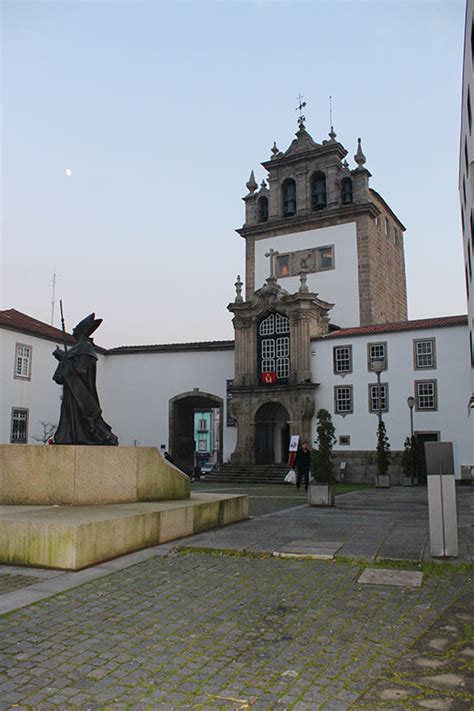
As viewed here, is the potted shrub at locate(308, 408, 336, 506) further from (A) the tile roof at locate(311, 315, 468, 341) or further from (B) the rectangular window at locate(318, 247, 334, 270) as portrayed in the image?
(B) the rectangular window at locate(318, 247, 334, 270)

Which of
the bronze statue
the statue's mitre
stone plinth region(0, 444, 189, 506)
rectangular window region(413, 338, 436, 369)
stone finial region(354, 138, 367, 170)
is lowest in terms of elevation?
stone plinth region(0, 444, 189, 506)

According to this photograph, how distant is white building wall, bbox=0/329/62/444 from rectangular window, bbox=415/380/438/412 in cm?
2091

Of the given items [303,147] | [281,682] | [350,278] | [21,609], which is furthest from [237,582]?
[303,147]

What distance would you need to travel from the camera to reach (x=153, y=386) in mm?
39781

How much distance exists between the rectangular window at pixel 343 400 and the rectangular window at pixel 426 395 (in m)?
3.64

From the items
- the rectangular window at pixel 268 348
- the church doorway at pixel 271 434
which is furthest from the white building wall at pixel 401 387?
the church doorway at pixel 271 434

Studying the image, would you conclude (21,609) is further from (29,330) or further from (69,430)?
(29,330)

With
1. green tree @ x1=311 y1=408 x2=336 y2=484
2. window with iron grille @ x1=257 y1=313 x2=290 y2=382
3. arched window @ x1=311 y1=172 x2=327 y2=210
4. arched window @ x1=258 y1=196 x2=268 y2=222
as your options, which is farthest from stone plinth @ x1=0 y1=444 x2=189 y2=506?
arched window @ x1=258 y1=196 x2=268 y2=222

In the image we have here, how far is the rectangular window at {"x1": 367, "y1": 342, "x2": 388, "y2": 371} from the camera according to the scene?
3262 cm

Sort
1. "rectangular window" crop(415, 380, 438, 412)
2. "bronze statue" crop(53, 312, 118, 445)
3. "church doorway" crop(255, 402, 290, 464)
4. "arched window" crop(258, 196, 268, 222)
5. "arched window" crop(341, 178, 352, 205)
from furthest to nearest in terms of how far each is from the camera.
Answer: "arched window" crop(258, 196, 268, 222)
"arched window" crop(341, 178, 352, 205)
"church doorway" crop(255, 402, 290, 464)
"rectangular window" crop(415, 380, 438, 412)
"bronze statue" crop(53, 312, 118, 445)

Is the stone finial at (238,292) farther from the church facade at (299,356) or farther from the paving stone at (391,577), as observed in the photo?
the paving stone at (391,577)

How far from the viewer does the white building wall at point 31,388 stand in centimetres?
3338

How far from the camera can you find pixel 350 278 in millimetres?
40844

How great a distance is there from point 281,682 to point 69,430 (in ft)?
22.6
